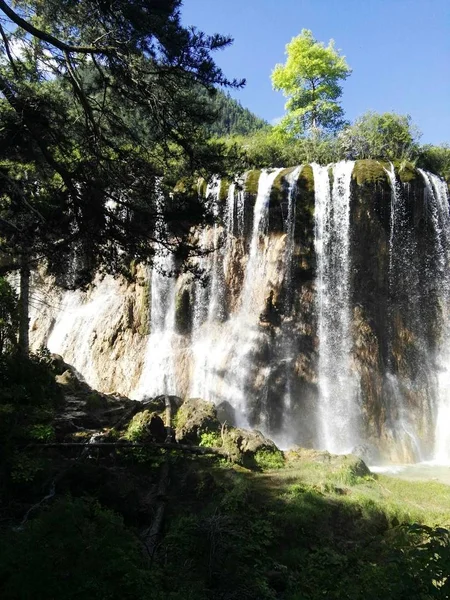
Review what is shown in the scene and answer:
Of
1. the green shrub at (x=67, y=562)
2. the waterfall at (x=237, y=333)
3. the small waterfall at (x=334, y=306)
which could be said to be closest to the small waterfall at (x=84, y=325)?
the waterfall at (x=237, y=333)

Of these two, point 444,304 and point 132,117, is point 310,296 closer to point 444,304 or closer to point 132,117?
point 444,304

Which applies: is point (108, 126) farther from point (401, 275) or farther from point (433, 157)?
point (433, 157)

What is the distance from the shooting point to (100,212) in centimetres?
675

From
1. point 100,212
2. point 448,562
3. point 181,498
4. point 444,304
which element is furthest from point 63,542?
point 444,304

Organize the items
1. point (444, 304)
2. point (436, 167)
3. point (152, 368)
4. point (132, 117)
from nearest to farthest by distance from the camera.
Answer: point (132, 117)
point (444, 304)
point (152, 368)
point (436, 167)

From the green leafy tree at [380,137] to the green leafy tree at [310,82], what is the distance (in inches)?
269

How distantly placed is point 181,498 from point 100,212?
14.5ft

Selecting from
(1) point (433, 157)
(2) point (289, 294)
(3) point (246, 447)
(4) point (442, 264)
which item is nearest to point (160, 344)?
(2) point (289, 294)

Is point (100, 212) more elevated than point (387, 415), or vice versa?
point (100, 212)

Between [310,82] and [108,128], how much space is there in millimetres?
23948

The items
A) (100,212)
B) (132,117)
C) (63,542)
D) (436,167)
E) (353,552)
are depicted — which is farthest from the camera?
(436,167)

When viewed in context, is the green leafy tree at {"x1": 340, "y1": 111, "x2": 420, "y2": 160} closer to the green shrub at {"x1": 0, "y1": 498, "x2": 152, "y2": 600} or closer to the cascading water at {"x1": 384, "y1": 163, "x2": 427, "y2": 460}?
the cascading water at {"x1": 384, "y1": 163, "x2": 427, "y2": 460}

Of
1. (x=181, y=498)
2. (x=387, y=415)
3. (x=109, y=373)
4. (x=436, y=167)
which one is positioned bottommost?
(x=181, y=498)

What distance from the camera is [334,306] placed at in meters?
15.6
